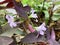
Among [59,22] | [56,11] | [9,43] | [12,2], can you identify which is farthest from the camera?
[56,11]

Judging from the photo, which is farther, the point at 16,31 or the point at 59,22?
the point at 59,22

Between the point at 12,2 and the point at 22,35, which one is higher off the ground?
the point at 12,2

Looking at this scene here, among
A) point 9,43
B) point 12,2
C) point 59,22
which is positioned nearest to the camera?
point 9,43

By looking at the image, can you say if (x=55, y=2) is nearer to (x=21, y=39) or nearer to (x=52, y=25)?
(x=52, y=25)

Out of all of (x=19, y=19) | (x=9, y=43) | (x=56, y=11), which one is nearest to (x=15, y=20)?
(x=19, y=19)

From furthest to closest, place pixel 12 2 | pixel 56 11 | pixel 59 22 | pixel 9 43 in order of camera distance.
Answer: pixel 56 11 → pixel 59 22 → pixel 12 2 → pixel 9 43

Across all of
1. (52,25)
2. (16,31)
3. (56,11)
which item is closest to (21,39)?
(16,31)

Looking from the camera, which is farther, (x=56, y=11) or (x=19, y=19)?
(x=56, y=11)

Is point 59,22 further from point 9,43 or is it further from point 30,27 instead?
point 9,43

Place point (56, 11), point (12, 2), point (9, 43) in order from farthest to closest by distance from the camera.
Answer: point (56, 11) < point (12, 2) < point (9, 43)
